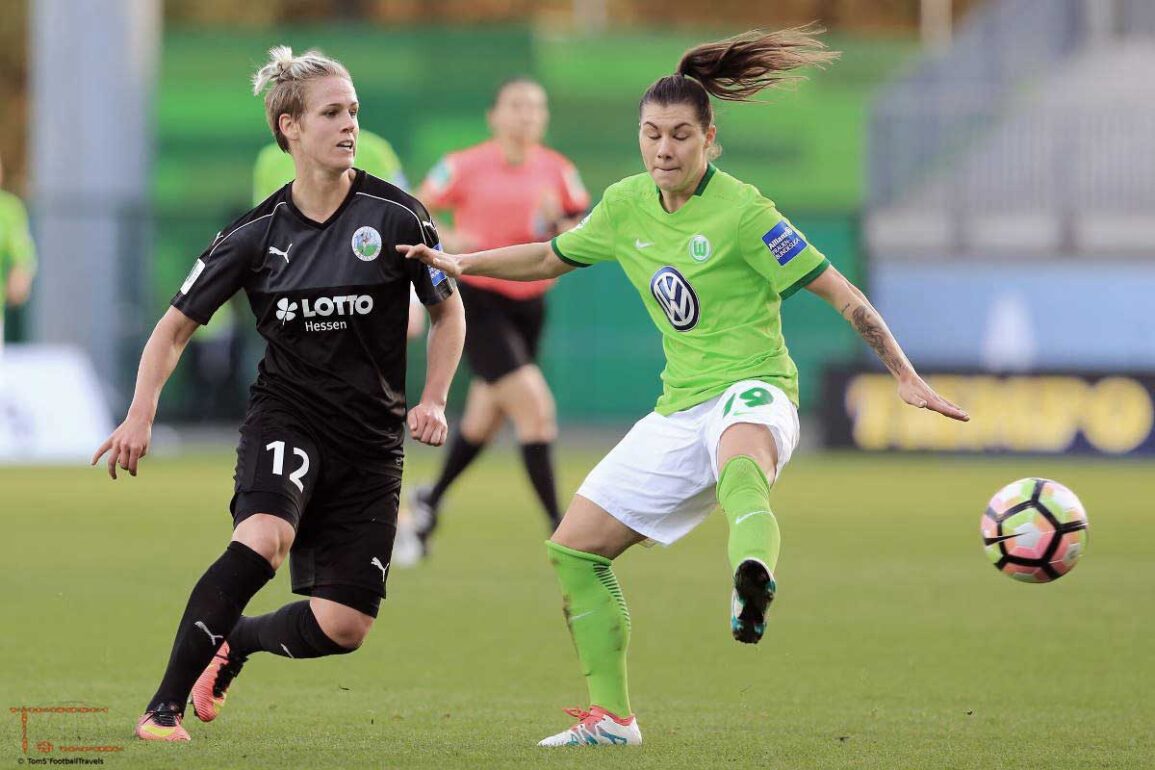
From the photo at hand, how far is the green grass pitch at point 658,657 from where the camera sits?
615 cm

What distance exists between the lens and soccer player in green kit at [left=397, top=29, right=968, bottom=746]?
6266 mm

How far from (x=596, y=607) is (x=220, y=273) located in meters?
1.52

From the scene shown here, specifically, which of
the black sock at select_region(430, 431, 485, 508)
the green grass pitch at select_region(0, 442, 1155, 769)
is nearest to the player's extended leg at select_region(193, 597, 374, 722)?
the green grass pitch at select_region(0, 442, 1155, 769)

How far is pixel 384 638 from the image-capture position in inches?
342

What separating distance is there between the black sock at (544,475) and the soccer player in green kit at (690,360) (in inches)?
191

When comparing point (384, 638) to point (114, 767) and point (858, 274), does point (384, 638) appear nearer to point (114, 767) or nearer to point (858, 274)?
point (114, 767)

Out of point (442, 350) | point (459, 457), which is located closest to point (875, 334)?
point (442, 350)

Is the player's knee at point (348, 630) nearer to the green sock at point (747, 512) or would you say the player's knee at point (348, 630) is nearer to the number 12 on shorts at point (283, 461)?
the number 12 on shorts at point (283, 461)

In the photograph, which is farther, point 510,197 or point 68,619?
point 510,197

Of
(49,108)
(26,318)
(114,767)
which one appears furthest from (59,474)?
(114,767)

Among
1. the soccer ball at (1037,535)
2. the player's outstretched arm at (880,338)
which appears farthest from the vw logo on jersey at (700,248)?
the soccer ball at (1037,535)

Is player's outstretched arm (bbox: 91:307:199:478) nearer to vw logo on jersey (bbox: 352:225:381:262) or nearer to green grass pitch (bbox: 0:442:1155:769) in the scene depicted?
vw logo on jersey (bbox: 352:225:381:262)

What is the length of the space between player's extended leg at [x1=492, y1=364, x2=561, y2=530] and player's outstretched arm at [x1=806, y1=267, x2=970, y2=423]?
510 cm

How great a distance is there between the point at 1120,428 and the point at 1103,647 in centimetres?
1235
